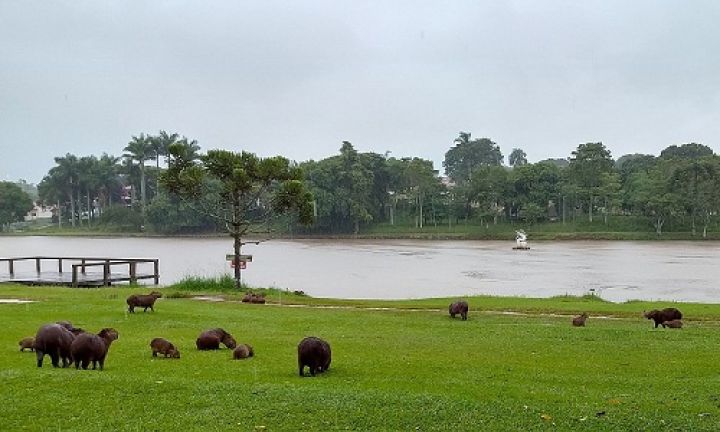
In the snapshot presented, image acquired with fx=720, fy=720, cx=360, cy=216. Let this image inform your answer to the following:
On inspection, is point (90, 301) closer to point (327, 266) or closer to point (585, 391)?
point (585, 391)

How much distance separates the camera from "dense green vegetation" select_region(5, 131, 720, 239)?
84500 mm

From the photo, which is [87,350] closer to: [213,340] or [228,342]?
[213,340]

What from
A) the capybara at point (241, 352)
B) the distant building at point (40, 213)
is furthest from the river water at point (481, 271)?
the distant building at point (40, 213)

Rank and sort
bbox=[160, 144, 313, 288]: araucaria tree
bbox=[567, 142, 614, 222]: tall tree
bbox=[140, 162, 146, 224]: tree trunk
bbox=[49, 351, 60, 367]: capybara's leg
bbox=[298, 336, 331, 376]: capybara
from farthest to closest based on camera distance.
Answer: bbox=[140, 162, 146, 224]: tree trunk, bbox=[567, 142, 614, 222]: tall tree, bbox=[160, 144, 313, 288]: araucaria tree, bbox=[49, 351, 60, 367]: capybara's leg, bbox=[298, 336, 331, 376]: capybara

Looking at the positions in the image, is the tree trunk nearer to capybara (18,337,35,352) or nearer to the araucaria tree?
the araucaria tree

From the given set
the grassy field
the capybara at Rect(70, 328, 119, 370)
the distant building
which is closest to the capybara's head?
the grassy field

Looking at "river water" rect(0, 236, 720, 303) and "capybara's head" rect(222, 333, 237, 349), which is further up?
"capybara's head" rect(222, 333, 237, 349)

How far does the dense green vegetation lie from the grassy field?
64.4m

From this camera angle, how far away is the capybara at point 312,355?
943 cm

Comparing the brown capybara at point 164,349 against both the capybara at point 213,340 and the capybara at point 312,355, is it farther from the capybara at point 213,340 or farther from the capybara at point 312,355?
the capybara at point 312,355

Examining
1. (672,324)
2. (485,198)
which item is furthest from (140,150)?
(672,324)

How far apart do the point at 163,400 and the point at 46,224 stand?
13804 cm

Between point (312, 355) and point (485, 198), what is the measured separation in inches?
3397

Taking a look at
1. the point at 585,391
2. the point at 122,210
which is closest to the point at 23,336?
the point at 585,391
